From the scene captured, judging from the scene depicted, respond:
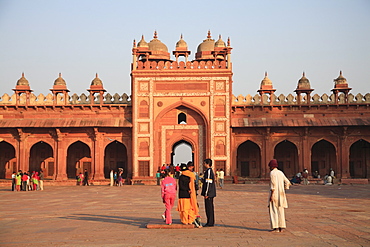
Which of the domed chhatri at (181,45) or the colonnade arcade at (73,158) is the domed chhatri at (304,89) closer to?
the domed chhatri at (181,45)

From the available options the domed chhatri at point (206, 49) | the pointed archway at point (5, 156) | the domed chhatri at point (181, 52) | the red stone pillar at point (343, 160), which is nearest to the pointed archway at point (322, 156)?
the red stone pillar at point (343, 160)

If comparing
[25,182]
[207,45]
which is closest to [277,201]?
[25,182]

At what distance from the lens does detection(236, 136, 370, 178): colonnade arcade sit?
32.2 m

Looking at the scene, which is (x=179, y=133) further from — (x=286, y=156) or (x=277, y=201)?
(x=277, y=201)

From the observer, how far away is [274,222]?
29.2ft

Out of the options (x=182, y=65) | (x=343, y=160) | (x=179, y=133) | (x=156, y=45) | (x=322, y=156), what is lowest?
(x=343, y=160)

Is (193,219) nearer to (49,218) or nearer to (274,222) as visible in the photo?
(274,222)

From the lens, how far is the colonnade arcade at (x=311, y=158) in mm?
32250

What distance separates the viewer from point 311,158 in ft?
108

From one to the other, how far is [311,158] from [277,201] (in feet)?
80.9

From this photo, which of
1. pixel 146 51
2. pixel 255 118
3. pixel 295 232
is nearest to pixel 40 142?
pixel 146 51

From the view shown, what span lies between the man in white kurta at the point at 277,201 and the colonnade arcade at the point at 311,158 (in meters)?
22.8

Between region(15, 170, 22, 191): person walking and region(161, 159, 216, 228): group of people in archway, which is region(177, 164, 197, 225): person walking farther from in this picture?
region(15, 170, 22, 191): person walking

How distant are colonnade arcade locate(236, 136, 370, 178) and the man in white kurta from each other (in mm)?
22849
